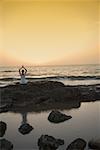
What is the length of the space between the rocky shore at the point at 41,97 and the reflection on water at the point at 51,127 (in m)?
1.47

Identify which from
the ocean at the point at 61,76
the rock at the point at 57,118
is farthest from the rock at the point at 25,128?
the ocean at the point at 61,76

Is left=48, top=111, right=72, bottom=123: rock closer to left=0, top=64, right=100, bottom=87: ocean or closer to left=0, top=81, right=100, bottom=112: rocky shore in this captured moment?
left=0, top=81, right=100, bottom=112: rocky shore

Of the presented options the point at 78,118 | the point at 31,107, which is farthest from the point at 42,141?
the point at 31,107

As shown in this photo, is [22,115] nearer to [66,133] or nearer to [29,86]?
[66,133]

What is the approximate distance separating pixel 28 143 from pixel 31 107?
209 inches

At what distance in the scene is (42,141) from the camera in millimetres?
6367

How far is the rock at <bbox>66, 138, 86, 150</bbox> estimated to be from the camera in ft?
19.6

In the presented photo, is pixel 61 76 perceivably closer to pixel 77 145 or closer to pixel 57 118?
pixel 57 118

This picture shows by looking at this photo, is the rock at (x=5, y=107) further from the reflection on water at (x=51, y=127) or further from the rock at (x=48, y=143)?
the rock at (x=48, y=143)

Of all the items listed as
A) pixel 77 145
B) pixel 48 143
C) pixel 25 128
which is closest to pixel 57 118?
pixel 25 128

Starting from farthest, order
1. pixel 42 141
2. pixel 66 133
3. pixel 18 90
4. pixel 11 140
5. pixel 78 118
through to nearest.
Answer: pixel 18 90, pixel 78 118, pixel 66 133, pixel 11 140, pixel 42 141

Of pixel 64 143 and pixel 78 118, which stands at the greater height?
pixel 78 118

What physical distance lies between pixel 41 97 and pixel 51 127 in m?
5.88

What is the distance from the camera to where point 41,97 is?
13.9m
